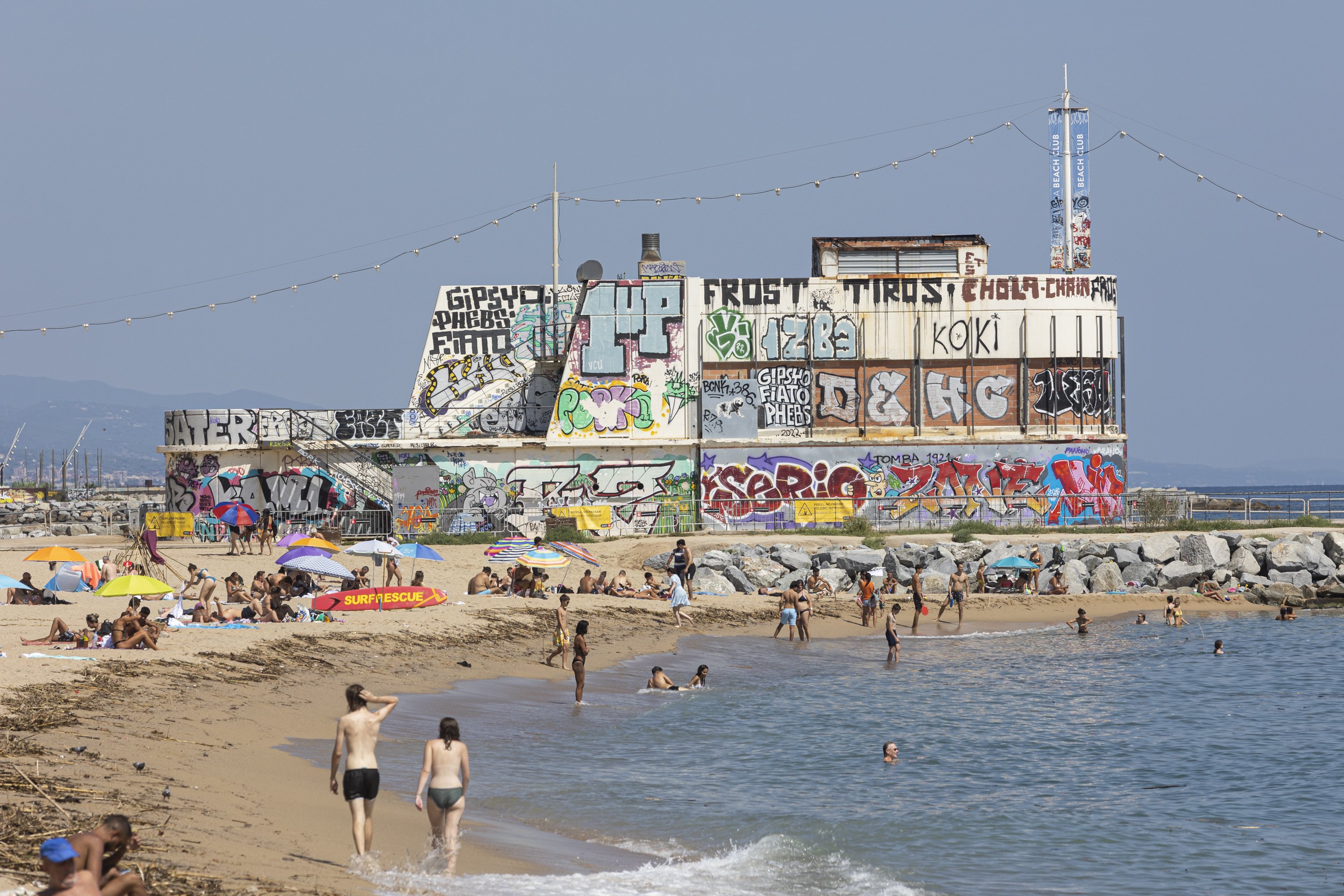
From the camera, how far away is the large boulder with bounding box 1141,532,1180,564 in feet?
127

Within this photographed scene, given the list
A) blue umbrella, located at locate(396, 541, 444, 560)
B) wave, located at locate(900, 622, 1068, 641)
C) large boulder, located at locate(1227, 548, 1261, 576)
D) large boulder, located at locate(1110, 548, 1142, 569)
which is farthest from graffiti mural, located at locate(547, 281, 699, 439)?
large boulder, located at locate(1227, 548, 1261, 576)

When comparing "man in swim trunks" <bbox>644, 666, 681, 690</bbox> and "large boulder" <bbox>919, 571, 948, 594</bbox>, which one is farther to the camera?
"large boulder" <bbox>919, 571, 948, 594</bbox>

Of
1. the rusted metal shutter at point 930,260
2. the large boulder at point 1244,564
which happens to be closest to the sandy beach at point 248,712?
the large boulder at point 1244,564

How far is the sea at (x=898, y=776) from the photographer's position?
12.4 m

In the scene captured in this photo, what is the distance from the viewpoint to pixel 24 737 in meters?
12.5

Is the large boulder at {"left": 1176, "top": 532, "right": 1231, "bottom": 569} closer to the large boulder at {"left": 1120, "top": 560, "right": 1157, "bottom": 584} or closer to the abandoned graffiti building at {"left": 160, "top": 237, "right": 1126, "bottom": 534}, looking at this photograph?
the large boulder at {"left": 1120, "top": 560, "right": 1157, "bottom": 584}

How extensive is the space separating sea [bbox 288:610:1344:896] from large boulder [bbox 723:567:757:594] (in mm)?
7281

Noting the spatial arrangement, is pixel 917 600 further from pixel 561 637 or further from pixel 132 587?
pixel 132 587

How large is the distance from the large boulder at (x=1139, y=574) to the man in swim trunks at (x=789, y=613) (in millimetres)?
12870

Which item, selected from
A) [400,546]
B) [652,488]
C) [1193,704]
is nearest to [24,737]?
[400,546]

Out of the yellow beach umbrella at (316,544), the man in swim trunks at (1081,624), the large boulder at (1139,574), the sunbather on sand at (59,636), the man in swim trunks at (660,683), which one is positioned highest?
the yellow beach umbrella at (316,544)

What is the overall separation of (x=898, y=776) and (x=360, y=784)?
8804 millimetres

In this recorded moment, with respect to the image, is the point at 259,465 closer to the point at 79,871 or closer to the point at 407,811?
the point at 407,811

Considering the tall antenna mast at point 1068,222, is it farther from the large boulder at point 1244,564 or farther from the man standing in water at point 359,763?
the man standing in water at point 359,763
